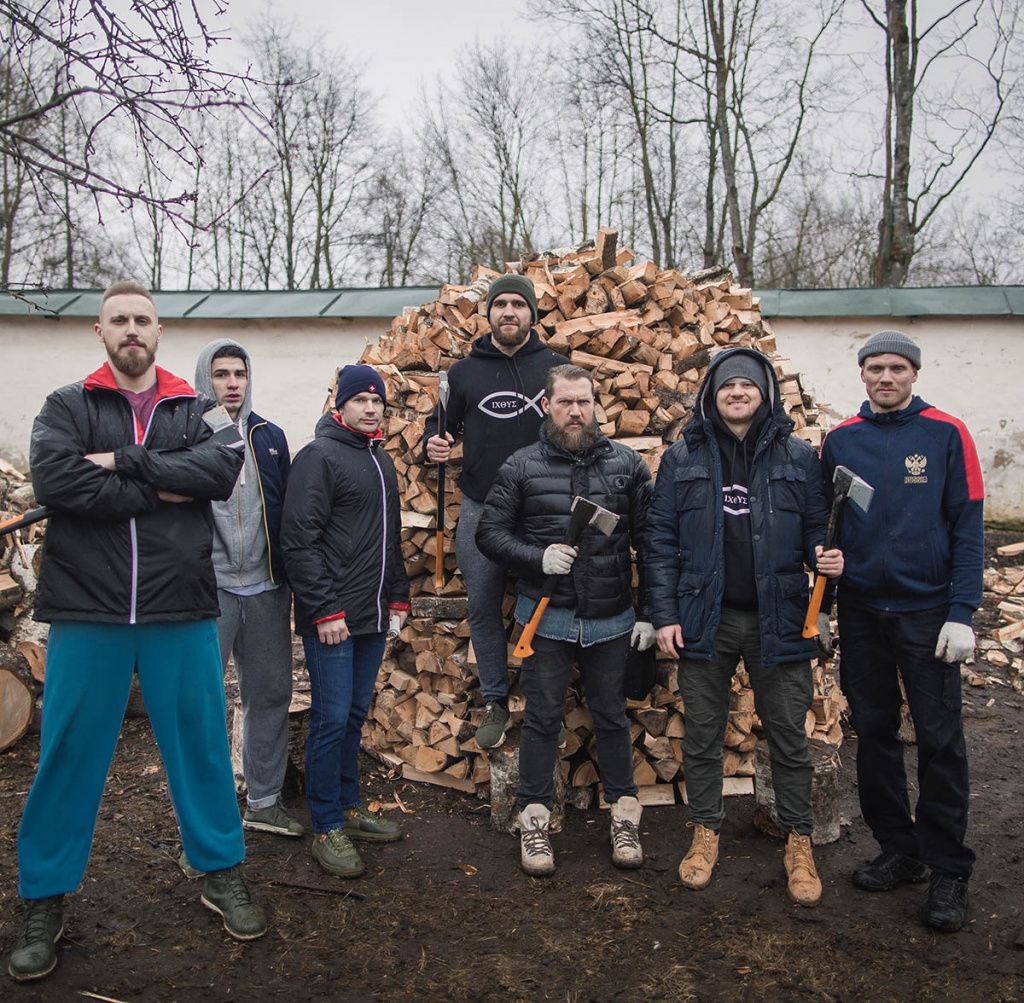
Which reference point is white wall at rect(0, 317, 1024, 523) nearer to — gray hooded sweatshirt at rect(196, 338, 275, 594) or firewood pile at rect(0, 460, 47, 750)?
firewood pile at rect(0, 460, 47, 750)

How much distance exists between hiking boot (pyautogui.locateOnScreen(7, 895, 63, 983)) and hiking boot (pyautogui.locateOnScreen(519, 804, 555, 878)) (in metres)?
1.78

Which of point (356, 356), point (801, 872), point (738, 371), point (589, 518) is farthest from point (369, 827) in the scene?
point (356, 356)

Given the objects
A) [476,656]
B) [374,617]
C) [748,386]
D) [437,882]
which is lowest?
[437,882]

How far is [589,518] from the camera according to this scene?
366 cm

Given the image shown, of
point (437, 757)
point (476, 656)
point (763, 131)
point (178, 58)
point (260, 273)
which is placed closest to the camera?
point (178, 58)

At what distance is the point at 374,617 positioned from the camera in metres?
3.82

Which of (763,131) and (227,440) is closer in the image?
(227,440)

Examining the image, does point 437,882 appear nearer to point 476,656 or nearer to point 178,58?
point 476,656

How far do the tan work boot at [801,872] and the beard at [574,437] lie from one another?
5.96 feet

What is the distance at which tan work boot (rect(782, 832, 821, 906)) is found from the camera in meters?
3.50

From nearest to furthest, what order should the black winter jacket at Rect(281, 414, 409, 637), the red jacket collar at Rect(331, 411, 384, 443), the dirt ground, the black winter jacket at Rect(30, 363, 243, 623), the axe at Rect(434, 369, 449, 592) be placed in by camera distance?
the black winter jacket at Rect(30, 363, 243, 623) < the dirt ground < the black winter jacket at Rect(281, 414, 409, 637) < the red jacket collar at Rect(331, 411, 384, 443) < the axe at Rect(434, 369, 449, 592)

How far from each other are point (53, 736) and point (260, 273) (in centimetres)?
2168

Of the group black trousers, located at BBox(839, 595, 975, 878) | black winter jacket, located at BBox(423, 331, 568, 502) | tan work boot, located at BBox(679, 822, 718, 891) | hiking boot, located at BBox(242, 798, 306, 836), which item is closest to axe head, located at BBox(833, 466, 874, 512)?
black trousers, located at BBox(839, 595, 975, 878)

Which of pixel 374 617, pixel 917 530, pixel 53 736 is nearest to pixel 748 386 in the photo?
pixel 917 530
